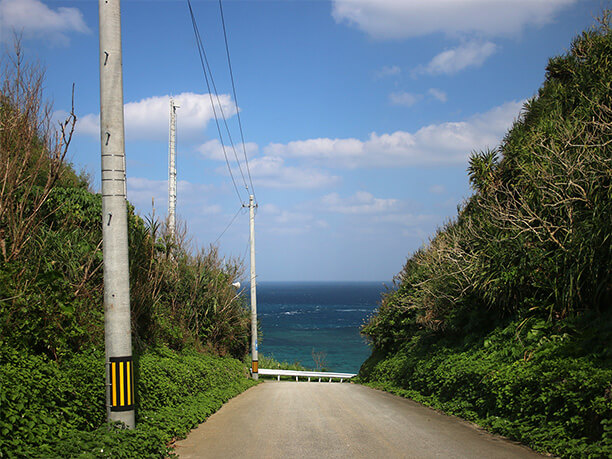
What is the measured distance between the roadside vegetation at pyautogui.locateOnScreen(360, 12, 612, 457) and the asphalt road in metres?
0.67

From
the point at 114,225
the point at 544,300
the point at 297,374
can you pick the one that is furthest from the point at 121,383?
the point at 297,374

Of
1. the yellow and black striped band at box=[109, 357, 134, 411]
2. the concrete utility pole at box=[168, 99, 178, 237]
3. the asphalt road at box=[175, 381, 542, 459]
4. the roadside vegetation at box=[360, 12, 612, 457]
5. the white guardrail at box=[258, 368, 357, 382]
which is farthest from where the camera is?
the white guardrail at box=[258, 368, 357, 382]

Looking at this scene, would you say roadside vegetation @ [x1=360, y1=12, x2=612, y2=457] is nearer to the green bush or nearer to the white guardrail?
the green bush

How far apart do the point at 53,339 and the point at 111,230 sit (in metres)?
2.44

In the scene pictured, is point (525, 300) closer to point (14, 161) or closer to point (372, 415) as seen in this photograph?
point (372, 415)

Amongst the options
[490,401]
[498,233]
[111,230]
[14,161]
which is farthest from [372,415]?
[14,161]

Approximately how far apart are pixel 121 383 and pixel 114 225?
197cm

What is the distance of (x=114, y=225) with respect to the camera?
21.3 ft

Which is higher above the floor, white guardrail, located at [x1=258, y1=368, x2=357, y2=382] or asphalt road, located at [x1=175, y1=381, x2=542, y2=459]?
Result: asphalt road, located at [x1=175, y1=381, x2=542, y2=459]

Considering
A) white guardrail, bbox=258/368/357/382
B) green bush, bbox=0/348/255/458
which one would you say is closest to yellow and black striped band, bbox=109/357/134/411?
green bush, bbox=0/348/255/458

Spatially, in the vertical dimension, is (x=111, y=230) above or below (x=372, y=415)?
above

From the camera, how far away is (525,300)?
1187cm

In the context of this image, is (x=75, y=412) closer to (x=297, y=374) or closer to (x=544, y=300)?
(x=544, y=300)

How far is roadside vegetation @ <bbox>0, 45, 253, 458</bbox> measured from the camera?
599cm
